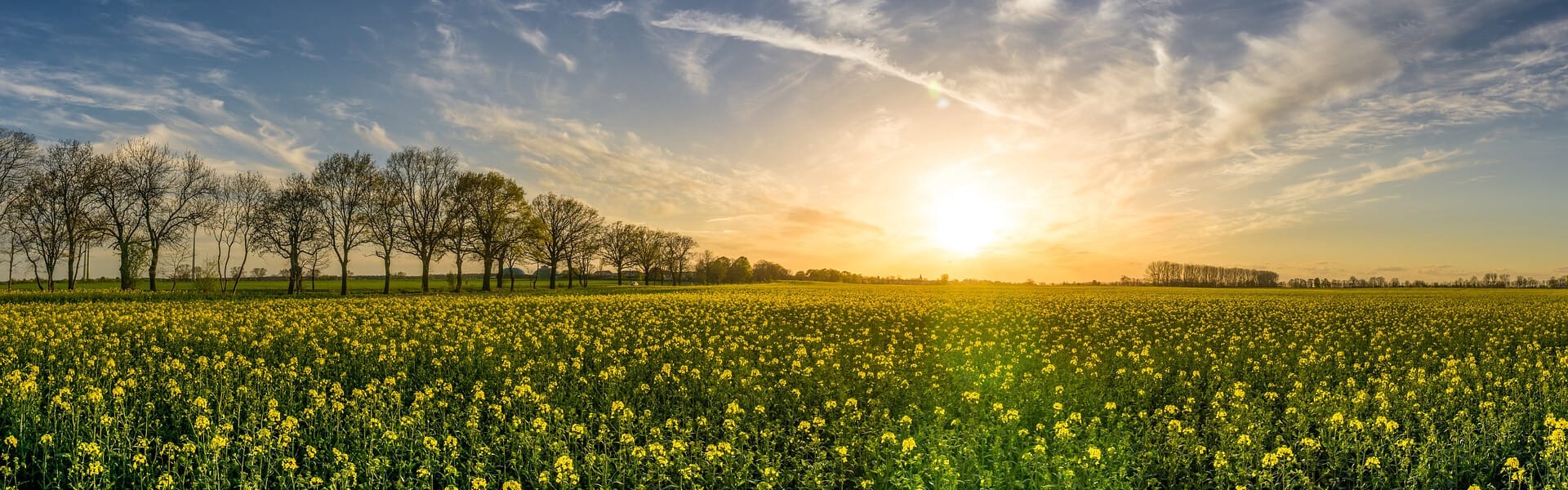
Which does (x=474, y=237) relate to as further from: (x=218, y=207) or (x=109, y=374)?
(x=109, y=374)

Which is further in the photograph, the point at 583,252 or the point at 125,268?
the point at 583,252

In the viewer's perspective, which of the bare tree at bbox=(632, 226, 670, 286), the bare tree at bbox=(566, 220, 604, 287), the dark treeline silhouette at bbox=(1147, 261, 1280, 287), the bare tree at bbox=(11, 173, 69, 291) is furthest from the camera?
the dark treeline silhouette at bbox=(1147, 261, 1280, 287)

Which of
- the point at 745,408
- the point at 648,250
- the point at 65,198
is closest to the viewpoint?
the point at 745,408

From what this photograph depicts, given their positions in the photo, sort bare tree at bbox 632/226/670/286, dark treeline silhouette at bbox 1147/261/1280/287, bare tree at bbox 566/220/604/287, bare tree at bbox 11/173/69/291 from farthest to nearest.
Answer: dark treeline silhouette at bbox 1147/261/1280/287 < bare tree at bbox 632/226/670/286 < bare tree at bbox 566/220/604/287 < bare tree at bbox 11/173/69/291

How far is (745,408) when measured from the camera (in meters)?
10.6

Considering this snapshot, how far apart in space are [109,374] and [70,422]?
414 cm

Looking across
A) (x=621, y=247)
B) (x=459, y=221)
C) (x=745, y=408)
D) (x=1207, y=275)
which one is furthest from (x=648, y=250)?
(x=1207, y=275)

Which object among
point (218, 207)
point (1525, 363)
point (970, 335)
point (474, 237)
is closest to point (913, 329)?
point (970, 335)

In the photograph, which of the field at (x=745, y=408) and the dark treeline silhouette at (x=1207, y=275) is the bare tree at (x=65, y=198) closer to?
the field at (x=745, y=408)

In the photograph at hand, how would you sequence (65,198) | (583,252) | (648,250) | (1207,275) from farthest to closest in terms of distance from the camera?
1. (1207,275)
2. (648,250)
3. (583,252)
4. (65,198)

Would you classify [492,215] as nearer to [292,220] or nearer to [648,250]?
[292,220]

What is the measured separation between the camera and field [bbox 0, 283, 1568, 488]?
739 centimetres

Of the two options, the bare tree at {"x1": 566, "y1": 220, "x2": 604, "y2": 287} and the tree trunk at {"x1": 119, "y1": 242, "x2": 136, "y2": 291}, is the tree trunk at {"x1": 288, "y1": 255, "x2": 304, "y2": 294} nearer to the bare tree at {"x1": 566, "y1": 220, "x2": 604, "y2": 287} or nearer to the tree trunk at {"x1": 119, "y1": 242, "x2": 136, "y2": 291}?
the tree trunk at {"x1": 119, "y1": 242, "x2": 136, "y2": 291}

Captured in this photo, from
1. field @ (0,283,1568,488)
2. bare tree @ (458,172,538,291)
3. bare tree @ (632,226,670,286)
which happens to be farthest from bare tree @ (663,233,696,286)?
field @ (0,283,1568,488)
